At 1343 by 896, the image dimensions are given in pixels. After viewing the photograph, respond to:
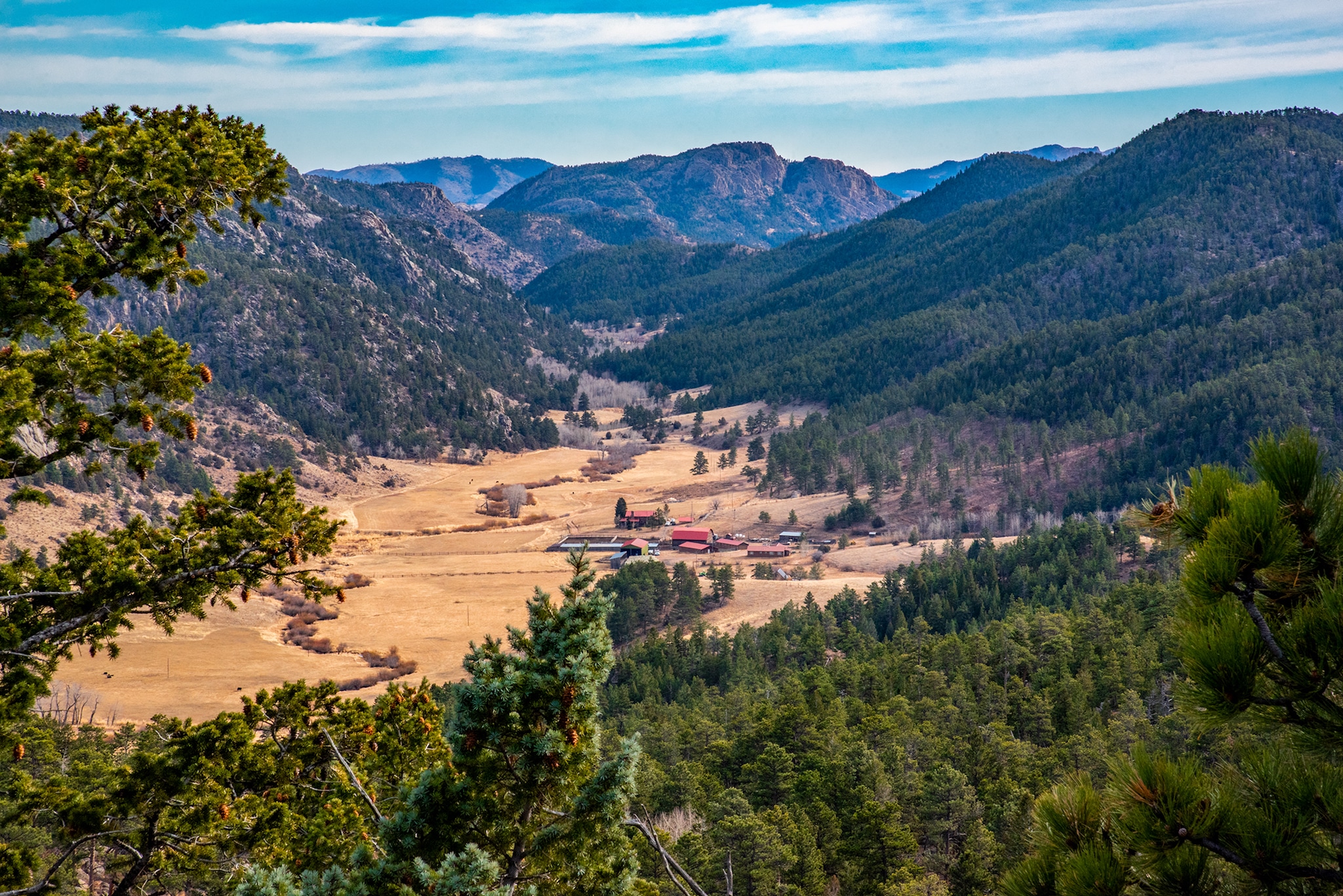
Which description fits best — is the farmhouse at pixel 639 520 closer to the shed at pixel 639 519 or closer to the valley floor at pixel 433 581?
the shed at pixel 639 519

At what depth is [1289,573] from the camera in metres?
6.45

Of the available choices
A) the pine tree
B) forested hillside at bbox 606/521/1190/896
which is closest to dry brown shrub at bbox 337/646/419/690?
forested hillside at bbox 606/521/1190/896

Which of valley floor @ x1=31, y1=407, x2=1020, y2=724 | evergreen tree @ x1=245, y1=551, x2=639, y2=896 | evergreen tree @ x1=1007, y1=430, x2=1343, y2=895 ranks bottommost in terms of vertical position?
valley floor @ x1=31, y1=407, x2=1020, y2=724

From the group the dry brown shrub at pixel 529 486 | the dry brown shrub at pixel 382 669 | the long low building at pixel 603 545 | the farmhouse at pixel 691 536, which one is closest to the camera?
the dry brown shrub at pixel 382 669

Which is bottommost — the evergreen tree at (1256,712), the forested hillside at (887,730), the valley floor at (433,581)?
the valley floor at (433,581)

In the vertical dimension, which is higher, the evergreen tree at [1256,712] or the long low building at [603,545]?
the evergreen tree at [1256,712]

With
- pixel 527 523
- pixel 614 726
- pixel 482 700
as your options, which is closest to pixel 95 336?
pixel 482 700

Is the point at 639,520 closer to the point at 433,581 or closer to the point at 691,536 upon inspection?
the point at 691,536

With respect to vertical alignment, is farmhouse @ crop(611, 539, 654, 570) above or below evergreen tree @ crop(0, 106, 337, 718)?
below

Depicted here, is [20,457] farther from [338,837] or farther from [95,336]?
[338,837]

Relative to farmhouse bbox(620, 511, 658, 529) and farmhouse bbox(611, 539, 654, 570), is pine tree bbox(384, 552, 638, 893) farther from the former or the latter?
farmhouse bbox(620, 511, 658, 529)

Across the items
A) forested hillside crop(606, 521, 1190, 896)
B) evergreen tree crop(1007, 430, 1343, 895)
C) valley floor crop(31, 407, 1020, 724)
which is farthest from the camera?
valley floor crop(31, 407, 1020, 724)

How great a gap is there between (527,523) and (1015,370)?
108m

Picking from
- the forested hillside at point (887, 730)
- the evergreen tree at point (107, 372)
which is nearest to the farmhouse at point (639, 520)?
the forested hillside at point (887, 730)
